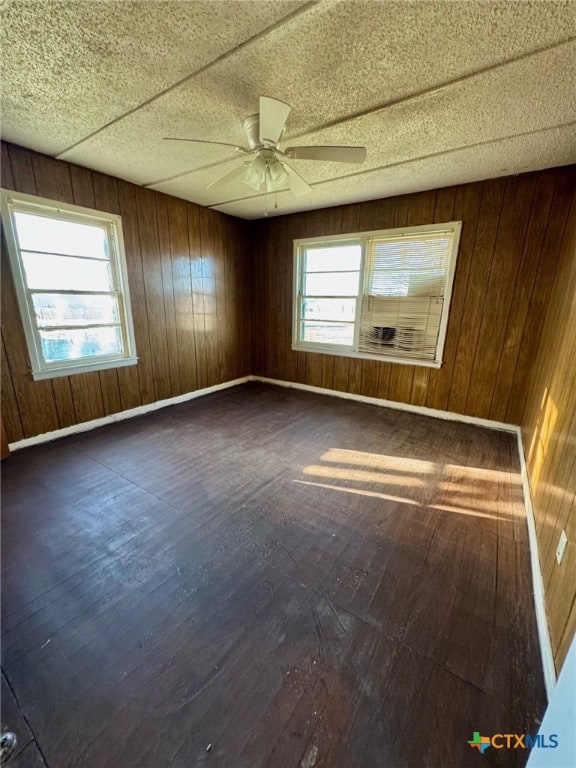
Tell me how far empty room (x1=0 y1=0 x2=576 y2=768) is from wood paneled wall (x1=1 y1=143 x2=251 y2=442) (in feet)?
0.10

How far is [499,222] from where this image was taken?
3053mm

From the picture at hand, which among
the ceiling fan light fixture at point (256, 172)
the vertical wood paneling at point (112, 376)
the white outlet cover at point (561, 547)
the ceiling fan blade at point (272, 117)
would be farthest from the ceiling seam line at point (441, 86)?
the white outlet cover at point (561, 547)

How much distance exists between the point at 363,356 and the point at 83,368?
333 cm

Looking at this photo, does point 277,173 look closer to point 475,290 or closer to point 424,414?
point 475,290

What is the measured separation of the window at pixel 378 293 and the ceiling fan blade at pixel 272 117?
7.58ft

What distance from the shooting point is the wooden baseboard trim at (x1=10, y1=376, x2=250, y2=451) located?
288cm

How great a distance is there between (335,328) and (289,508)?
287 centimetres

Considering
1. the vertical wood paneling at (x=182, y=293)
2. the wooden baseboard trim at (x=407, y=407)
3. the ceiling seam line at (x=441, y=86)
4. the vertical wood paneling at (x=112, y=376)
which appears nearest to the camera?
the ceiling seam line at (x=441, y=86)

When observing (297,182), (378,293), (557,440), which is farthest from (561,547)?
(378,293)

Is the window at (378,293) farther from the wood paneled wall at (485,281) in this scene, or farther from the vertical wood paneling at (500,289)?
the vertical wood paneling at (500,289)

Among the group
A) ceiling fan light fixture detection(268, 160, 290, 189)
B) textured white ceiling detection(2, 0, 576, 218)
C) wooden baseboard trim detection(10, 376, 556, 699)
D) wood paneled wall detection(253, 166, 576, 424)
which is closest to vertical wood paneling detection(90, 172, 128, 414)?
wooden baseboard trim detection(10, 376, 556, 699)

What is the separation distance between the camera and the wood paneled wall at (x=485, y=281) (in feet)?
9.52

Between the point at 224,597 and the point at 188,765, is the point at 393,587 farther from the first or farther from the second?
the point at 188,765

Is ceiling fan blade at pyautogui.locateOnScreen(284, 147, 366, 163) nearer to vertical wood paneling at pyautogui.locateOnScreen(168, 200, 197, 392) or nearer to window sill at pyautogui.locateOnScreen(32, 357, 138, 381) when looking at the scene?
vertical wood paneling at pyautogui.locateOnScreen(168, 200, 197, 392)
